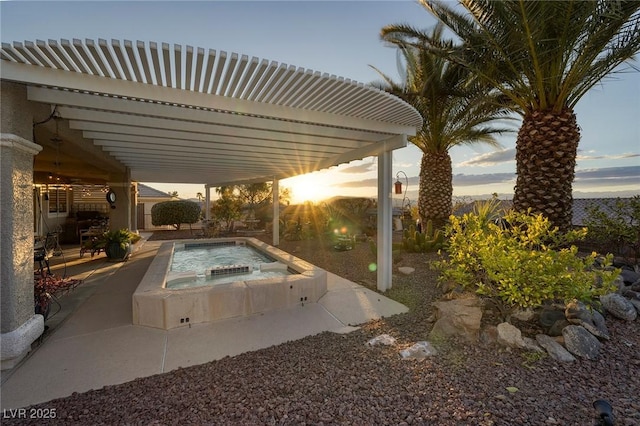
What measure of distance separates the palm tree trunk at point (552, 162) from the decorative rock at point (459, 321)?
3968mm

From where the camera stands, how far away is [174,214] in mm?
19047

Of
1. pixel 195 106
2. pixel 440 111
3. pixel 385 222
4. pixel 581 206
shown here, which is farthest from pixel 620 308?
pixel 581 206

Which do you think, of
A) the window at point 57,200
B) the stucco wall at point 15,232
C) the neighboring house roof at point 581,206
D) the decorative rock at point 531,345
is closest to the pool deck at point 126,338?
the stucco wall at point 15,232

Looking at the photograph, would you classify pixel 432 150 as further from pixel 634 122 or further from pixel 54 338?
pixel 54 338

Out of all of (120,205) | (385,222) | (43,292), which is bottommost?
(43,292)

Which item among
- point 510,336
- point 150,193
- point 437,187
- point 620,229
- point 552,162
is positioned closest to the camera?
point 510,336

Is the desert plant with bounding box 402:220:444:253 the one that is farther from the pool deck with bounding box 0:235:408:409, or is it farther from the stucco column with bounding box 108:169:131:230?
the stucco column with bounding box 108:169:131:230

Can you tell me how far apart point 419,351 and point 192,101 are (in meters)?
4.80

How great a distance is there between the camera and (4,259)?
11.1 feet

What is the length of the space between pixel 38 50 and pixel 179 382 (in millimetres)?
3910

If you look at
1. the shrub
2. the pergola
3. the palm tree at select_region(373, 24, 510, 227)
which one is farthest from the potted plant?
the shrub

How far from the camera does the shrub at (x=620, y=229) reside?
6.61m

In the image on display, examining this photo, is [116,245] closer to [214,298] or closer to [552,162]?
[214,298]

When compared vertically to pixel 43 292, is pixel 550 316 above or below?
below
